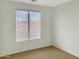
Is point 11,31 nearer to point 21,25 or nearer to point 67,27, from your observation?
point 21,25

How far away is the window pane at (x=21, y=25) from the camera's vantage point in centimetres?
371

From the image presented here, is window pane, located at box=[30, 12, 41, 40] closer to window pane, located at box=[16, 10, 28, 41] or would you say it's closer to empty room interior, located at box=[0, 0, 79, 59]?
empty room interior, located at box=[0, 0, 79, 59]

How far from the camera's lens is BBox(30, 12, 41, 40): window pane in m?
4.09

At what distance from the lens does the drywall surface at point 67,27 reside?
332cm

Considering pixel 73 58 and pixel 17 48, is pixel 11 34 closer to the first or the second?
pixel 17 48

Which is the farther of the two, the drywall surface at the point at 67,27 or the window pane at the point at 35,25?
the window pane at the point at 35,25

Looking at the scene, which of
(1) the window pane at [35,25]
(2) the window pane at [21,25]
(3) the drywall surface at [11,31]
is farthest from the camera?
(1) the window pane at [35,25]

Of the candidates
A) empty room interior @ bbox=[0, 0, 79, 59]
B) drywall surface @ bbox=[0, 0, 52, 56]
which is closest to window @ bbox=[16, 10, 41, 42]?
empty room interior @ bbox=[0, 0, 79, 59]

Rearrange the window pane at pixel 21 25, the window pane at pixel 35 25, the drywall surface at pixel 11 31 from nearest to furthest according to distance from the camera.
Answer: the drywall surface at pixel 11 31 < the window pane at pixel 21 25 < the window pane at pixel 35 25

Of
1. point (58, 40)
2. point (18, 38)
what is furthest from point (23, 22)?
point (58, 40)

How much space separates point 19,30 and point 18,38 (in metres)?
0.36

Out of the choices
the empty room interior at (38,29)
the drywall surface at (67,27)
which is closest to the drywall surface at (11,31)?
the empty room interior at (38,29)

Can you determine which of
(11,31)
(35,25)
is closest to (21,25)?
(11,31)

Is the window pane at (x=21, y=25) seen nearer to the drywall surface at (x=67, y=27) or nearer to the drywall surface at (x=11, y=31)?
the drywall surface at (x=11, y=31)
